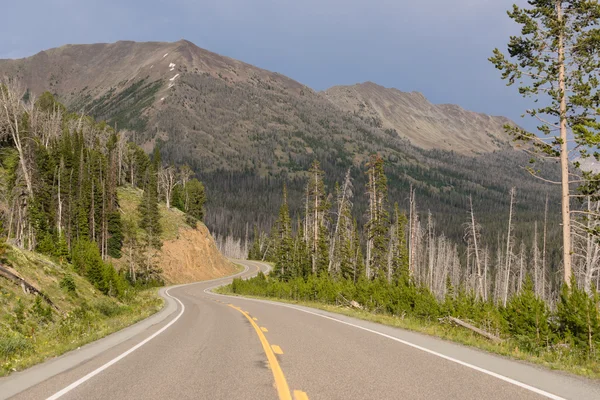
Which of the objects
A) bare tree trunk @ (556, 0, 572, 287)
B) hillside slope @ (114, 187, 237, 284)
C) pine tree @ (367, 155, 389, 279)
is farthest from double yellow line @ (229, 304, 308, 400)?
hillside slope @ (114, 187, 237, 284)

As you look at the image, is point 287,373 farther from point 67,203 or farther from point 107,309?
point 67,203

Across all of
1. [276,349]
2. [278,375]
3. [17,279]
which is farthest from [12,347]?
[17,279]

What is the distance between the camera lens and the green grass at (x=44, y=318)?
952 centimetres

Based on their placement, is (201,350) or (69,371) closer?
(69,371)

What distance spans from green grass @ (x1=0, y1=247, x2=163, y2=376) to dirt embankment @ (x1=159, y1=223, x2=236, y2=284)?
40.6 m

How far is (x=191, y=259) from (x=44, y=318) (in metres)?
59.9

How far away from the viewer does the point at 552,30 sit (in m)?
17.3

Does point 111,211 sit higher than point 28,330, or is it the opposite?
point 111,211

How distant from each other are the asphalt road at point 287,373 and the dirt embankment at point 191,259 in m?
61.4

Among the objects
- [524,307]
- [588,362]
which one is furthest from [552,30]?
[588,362]

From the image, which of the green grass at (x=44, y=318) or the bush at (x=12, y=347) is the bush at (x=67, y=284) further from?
the bush at (x=12, y=347)

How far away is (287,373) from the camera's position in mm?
7102

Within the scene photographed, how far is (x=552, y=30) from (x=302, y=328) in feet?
51.4

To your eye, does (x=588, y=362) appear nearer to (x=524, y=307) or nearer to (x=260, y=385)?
(x=524, y=307)
